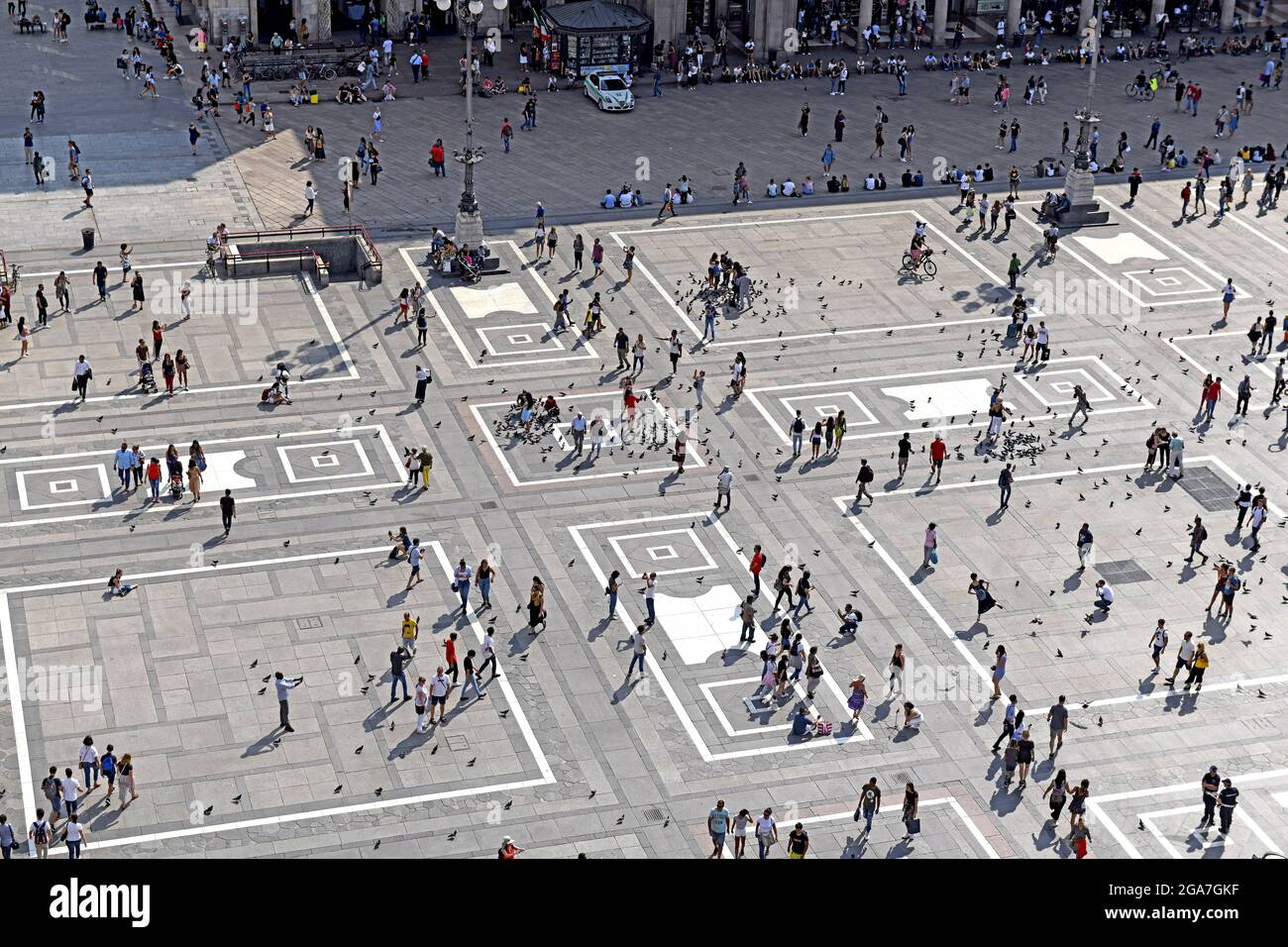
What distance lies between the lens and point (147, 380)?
2160 inches

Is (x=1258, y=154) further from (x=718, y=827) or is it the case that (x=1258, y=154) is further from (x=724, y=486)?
(x=718, y=827)

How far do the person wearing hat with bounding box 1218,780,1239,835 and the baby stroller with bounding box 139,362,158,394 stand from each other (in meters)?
34.7

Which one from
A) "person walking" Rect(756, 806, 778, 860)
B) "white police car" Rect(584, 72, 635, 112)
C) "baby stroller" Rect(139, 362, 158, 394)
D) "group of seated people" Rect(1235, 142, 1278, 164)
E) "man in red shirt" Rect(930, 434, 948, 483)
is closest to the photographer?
"person walking" Rect(756, 806, 778, 860)

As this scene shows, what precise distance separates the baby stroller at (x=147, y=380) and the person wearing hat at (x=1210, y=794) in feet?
112

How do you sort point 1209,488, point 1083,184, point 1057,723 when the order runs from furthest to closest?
point 1083,184 < point 1209,488 < point 1057,723

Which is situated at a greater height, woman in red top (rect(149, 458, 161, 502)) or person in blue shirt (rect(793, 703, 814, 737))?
woman in red top (rect(149, 458, 161, 502))

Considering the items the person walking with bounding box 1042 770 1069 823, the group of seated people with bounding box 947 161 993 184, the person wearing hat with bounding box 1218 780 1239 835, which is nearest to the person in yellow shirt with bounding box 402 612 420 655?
the person walking with bounding box 1042 770 1069 823

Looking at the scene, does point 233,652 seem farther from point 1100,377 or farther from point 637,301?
point 1100,377

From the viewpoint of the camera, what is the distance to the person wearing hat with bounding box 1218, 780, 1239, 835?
36.5m

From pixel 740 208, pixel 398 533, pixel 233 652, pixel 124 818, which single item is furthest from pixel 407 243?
pixel 124 818

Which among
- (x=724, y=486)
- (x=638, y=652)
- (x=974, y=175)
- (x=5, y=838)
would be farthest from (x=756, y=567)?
(x=974, y=175)

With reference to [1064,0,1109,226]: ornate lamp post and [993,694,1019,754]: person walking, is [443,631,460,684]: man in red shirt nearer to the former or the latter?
[993,694,1019,754]: person walking

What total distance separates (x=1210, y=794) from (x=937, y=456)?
55.4 ft

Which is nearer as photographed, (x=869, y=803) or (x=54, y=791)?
(x=54, y=791)
